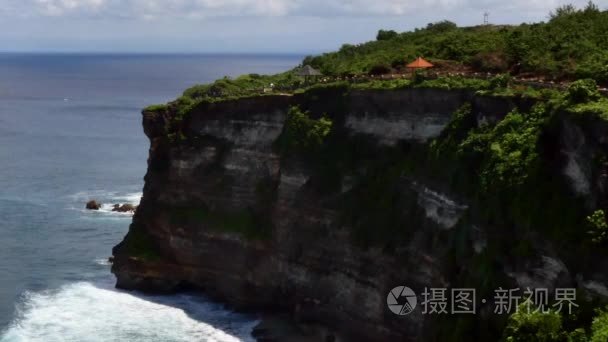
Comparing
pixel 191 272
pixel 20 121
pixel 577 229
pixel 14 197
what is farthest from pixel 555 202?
pixel 20 121

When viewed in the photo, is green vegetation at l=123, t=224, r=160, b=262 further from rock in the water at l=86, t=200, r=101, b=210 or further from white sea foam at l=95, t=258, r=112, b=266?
rock in the water at l=86, t=200, r=101, b=210

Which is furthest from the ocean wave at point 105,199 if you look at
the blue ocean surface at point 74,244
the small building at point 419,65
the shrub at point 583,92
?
the shrub at point 583,92

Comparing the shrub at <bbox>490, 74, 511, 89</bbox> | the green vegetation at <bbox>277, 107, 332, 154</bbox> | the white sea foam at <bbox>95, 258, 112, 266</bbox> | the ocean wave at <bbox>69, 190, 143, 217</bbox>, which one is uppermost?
the shrub at <bbox>490, 74, 511, 89</bbox>

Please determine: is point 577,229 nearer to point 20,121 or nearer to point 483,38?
point 483,38

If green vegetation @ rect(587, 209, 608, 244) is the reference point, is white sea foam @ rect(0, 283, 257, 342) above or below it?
below

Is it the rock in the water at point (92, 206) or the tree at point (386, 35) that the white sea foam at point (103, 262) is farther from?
the tree at point (386, 35)

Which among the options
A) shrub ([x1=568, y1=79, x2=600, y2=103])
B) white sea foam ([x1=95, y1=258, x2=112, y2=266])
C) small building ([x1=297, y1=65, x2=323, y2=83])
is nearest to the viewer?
shrub ([x1=568, y1=79, x2=600, y2=103])

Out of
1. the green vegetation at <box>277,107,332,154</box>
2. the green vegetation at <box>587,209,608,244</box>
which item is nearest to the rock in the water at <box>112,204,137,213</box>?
the green vegetation at <box>277,107,332,154</box>
